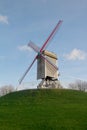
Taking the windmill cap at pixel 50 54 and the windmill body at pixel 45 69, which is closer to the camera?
the windmill body at pixel 45 69

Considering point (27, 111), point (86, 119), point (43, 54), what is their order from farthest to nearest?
point (43, 54) < point (27, 111) < point (86, 119)

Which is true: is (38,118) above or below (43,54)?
below

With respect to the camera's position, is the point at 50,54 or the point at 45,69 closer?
the point at 45,69

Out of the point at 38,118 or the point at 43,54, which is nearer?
the point at 38,118

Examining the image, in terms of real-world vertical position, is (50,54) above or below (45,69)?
above

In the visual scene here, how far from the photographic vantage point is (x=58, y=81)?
261 feet

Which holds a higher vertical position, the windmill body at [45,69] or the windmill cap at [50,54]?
the windmill cap at [50,54]

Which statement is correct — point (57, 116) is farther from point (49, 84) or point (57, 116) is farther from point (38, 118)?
point (49, 84)

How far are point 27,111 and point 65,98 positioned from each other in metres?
21.4

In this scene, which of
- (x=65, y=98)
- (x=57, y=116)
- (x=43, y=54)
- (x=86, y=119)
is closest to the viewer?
(x=86, y=119)

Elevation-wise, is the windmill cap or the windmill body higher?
the windmill cap

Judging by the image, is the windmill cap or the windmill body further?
the windmill cap

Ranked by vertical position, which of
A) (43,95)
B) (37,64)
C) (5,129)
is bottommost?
(5,129)

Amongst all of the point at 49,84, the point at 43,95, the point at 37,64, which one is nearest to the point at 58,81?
the point at 49,84
